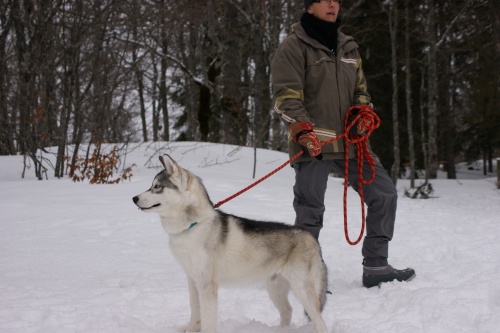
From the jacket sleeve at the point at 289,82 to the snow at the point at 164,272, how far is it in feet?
5.39

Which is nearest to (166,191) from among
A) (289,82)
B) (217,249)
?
(217,249)

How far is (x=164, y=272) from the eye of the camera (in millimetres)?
4559

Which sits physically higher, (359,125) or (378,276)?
(359,125)

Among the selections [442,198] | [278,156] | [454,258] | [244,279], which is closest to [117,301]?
[244,279]

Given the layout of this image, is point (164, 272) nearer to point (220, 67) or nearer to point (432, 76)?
point (432, 76)

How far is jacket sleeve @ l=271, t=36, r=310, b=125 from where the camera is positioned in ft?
12.3

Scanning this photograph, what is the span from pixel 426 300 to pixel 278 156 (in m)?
12.1

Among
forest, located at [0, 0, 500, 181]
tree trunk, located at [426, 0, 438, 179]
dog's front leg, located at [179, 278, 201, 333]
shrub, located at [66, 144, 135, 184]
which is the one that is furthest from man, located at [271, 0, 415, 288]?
tree trunk, located at [426, 0, 438, 179]

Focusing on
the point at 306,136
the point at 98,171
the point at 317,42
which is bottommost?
the point at 98,171

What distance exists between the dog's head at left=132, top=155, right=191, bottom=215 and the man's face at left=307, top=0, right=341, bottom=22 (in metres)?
2.00

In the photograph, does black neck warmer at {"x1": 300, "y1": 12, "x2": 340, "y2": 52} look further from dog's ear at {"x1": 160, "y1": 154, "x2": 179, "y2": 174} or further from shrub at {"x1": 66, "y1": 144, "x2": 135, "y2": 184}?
shrub at {"x1": 66, "y1": 144, "x2": 135, "y2": 184}

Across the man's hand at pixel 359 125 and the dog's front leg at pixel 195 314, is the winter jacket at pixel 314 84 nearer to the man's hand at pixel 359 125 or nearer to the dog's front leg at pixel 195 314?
the man's hand at pixel 359 125

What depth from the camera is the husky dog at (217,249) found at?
115 inches

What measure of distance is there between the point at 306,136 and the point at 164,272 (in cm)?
210
